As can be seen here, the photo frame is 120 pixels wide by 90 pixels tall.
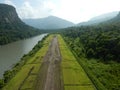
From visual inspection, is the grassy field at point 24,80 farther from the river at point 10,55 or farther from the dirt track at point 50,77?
the river at point 10,55

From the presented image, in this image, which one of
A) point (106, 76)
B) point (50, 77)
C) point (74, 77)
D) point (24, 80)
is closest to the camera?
point (24, 80)

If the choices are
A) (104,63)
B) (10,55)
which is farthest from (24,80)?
(10,55)

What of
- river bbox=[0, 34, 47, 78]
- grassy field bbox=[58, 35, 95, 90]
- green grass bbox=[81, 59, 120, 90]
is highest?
grassy field bbox=[58, 35, 95, 90]

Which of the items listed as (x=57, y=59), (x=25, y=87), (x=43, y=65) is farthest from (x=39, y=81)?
(x=57, y=59)

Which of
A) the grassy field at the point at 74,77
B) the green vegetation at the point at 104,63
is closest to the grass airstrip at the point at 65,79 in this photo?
the grassy field at the point at 74,77

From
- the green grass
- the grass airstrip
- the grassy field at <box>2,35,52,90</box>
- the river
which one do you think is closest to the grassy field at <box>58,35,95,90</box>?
the grass airstrip

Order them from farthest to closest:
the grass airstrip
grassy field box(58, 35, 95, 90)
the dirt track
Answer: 1. the grass airstrip
2. grassy field box(58, 35, 95, 90)
3. the dirt track

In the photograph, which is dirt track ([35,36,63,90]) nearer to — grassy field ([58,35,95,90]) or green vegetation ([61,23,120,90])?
grassy field ([58,35,95,90])

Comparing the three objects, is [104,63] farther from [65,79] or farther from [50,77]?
[50,77]

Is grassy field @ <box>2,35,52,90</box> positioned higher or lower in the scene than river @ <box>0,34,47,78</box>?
higher

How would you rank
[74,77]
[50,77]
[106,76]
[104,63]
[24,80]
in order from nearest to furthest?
[24,80]
[50,77]
[74,77]
[106,76]
[104,63]

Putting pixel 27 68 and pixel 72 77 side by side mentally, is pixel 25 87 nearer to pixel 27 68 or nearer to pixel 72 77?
pixel 72 77
